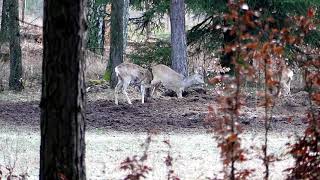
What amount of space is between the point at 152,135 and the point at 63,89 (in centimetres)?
720

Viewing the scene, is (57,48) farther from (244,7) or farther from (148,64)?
(148,64)

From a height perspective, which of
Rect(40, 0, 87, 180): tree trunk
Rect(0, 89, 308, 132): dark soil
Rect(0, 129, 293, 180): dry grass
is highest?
Rect(40, 0, 87, 180): tree trunk

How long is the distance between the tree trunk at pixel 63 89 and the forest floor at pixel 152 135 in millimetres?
2010

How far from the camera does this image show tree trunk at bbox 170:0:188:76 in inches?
837

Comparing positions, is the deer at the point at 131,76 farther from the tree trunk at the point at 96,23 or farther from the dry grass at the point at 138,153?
the tree trunk at the point at 96,23

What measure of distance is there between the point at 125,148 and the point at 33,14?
154ft

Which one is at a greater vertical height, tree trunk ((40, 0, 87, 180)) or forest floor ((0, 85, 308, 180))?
tree trunk ((40, 0, 87, 180))

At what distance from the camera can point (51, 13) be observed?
4777mm

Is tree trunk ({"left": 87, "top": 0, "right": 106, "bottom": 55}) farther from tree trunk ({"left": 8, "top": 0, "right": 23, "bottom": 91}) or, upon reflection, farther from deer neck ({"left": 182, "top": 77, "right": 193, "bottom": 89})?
deer neck ({"left": 182, "top": 77, "right": 193, "bottom": 89})

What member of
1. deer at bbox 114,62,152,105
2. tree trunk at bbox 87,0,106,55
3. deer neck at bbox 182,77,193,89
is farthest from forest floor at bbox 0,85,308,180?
tree trunk at bbox 87,0,106,55

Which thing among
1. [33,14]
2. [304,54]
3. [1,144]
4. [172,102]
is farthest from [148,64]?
[33,14]

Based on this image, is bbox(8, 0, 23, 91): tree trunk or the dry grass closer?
the dry grass

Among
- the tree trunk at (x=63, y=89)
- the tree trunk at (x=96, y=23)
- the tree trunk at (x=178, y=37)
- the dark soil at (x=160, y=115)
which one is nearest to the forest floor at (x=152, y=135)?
the dark soil at (x=160, y=115)

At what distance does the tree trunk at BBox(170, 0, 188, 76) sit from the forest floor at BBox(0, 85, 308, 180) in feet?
4.35
